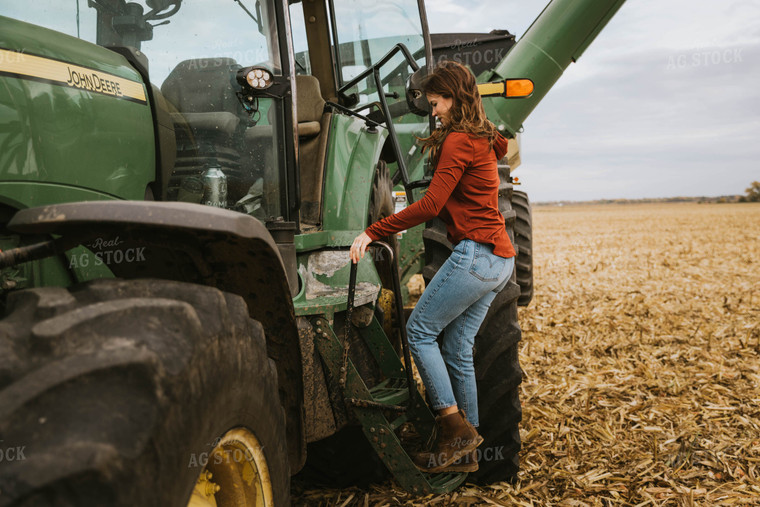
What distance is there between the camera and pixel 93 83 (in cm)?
210

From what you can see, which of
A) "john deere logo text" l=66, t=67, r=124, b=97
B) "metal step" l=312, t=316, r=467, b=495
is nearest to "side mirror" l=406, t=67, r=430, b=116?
"metal step" l=312, t=316, r=467, b=495

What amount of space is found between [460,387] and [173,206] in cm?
172

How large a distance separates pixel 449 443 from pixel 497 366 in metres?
0.49

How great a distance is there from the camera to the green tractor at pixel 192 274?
117cm

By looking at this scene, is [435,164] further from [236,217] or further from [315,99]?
[236,217]

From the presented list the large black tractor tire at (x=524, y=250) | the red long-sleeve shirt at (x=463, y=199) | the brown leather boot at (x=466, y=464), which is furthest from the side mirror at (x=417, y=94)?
the large black tractor tire at (x=524, y=250)

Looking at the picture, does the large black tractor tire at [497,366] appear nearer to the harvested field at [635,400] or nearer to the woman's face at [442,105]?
the harvested field at [635,400]

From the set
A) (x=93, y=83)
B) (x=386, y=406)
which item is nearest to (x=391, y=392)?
(x=386, y=406)

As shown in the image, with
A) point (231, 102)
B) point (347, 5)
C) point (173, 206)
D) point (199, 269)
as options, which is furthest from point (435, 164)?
point (347, 5)

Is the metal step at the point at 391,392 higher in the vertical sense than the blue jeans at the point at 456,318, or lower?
lower

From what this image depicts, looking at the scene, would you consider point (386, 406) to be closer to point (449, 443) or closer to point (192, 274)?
point (449, 443)

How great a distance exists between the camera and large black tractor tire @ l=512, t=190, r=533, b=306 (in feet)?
21.0

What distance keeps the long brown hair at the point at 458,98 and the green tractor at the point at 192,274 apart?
0.57 metres

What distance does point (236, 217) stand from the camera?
1.61 m
